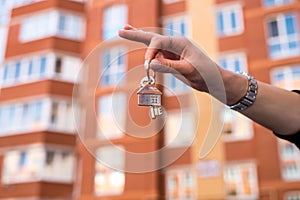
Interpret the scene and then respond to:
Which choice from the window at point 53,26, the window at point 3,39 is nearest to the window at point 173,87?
the window at point 53,26

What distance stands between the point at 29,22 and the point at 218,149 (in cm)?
514

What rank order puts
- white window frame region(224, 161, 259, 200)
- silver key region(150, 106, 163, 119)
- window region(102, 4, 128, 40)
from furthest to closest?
window region(102, 4, 128, 40), white window frame region(224, 161, 259, 200), silver key region(150, 106, 163, 119)

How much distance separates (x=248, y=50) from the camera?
24.0ft

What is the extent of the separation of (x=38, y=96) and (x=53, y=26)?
160 centimetres

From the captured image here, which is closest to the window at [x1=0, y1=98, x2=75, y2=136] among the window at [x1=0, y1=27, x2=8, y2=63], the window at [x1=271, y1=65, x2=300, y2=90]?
the window at [x1=0, y1=27, x2=8, y2=63]

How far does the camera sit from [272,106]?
0.71 m

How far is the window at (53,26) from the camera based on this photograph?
8742mm

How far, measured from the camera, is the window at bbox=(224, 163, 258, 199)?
6.65m

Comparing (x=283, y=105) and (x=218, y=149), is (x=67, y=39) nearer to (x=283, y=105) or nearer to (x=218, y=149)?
(x=218, y=149)

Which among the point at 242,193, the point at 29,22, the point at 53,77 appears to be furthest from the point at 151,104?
the point at 29,22

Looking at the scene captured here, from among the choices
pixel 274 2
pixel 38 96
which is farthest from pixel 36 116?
pixel 274 2

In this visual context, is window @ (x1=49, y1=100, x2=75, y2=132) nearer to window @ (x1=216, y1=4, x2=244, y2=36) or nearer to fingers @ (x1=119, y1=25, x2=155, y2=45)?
window @ (x1=216, y1=4, x2=244, y2=36)

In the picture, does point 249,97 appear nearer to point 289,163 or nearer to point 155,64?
point 155,64

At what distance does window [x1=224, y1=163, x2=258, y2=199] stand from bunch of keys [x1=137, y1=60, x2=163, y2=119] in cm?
639
